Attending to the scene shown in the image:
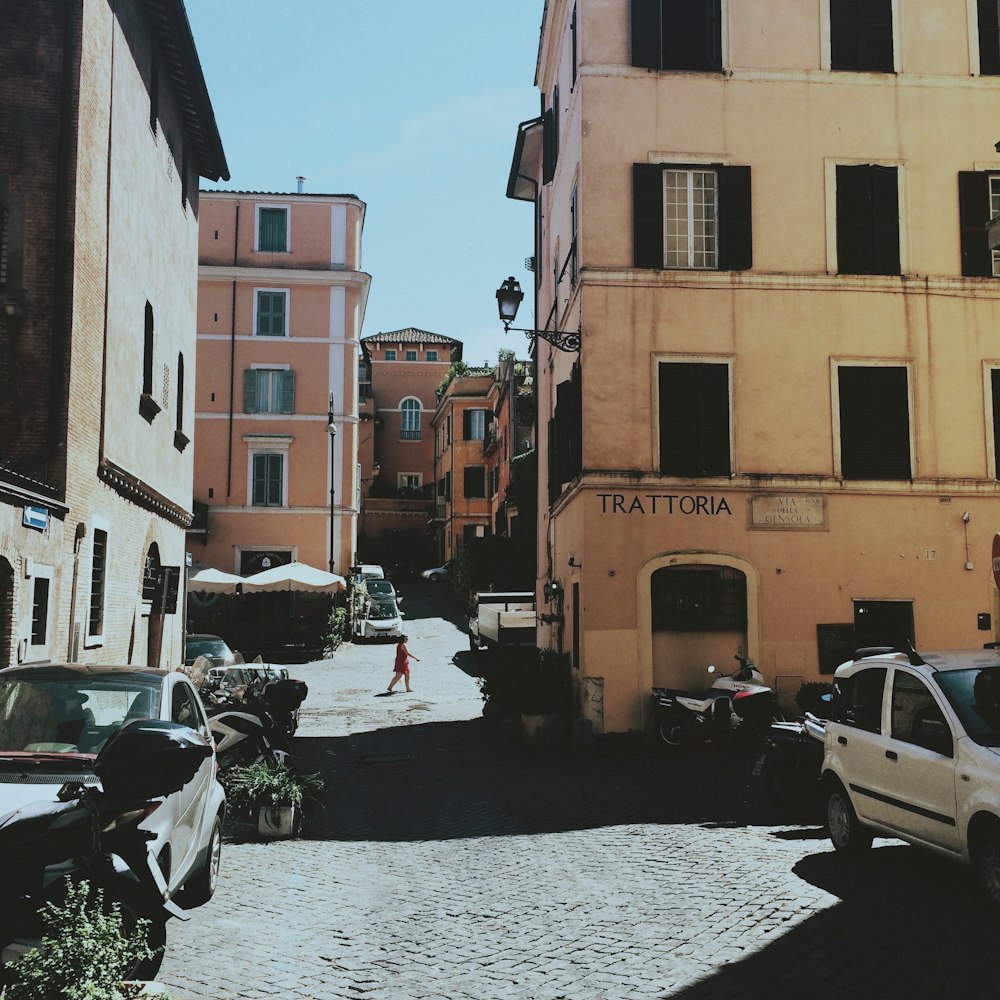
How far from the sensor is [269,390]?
43000 mm

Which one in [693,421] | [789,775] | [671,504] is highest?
[693,421]

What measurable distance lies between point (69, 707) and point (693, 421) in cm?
1228

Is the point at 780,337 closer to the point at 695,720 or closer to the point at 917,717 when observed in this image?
the point at 695,720

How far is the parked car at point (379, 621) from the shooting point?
3941 cm

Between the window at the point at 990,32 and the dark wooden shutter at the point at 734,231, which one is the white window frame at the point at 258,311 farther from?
the window at the point at 990,32

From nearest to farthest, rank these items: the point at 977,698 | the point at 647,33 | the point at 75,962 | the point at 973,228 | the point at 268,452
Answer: the point at 75,962
the point at 977,698
the point at 647,33
the point at 973,228
the point at 268,452

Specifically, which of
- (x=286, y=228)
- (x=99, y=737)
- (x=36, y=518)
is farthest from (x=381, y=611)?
(x=99, y=737)

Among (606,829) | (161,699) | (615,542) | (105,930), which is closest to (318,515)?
(615,542)

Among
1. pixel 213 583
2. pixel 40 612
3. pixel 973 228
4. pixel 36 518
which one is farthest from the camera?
pixel 213 583

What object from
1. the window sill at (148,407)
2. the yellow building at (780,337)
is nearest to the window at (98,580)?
the window sill at (148,407)

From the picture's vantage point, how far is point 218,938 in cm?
674

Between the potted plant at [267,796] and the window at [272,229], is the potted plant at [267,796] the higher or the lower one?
the lower one

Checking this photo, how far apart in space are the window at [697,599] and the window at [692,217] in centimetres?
471

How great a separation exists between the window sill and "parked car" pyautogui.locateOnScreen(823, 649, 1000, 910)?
1235 cm
